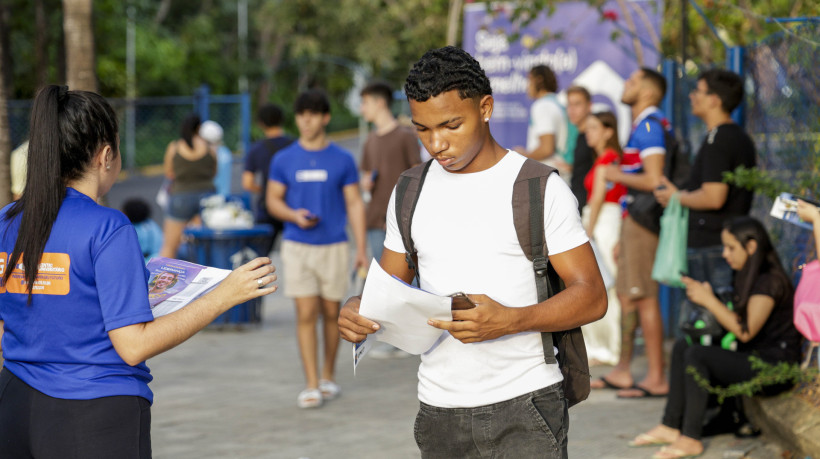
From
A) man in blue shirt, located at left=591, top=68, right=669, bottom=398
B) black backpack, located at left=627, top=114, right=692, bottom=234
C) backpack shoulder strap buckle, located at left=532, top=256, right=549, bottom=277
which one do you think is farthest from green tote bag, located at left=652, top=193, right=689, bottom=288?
backpack shoulder strap buckle, located at left=532, top=256, right=549, bottom=277

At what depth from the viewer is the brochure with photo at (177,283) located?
2.99 metres

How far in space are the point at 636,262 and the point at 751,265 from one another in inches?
59.9

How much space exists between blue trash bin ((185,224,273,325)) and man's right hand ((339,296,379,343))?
271 inches

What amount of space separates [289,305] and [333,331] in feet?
13.3

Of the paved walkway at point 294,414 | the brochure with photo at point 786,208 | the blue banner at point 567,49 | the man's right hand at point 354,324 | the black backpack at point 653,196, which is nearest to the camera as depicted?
the man's right hand at point 354,324

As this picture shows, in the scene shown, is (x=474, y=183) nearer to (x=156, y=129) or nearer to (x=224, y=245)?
(x=224, y=245)

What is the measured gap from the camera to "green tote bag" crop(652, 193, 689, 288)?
633 cm

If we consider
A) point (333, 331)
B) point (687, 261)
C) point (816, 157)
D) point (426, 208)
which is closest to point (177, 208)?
point (333, 331)

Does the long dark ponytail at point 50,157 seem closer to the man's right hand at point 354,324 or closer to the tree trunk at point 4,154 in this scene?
the man's right hand at point 354,324

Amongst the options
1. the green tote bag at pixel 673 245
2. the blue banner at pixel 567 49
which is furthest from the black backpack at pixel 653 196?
the blue banner at pixel 567 49

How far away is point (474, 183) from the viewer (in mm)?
3043

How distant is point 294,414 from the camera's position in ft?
21.9

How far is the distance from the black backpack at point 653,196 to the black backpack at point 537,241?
158 inches

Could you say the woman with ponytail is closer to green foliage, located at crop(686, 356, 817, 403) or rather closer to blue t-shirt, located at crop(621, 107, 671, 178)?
green foliage, located at crop(686, 356, 817, 403)
